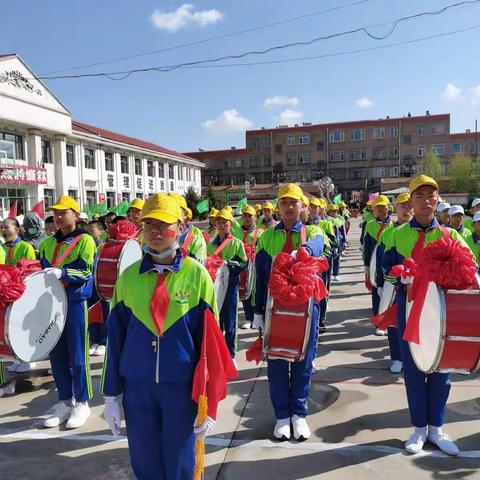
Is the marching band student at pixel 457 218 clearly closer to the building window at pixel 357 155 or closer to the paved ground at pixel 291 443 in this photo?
the paved ground at pixel 291 443

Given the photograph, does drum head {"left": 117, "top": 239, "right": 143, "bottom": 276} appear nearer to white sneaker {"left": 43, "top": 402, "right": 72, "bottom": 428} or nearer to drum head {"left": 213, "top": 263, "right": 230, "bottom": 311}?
drum head {"left": 213, "top": 263, "right": 230, "bottom": 311}

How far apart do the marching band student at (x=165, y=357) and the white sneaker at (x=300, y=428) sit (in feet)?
4.73

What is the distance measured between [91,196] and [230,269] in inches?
1058

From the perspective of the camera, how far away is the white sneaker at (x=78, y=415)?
160 inches

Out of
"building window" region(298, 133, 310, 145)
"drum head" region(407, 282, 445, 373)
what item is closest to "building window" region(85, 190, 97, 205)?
"drum head" region(407, 282, 445, 373)

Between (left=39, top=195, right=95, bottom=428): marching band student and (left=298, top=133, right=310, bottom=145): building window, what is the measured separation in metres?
61.0

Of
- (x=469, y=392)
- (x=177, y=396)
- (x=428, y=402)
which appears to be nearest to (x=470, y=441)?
(x=428, y=402)

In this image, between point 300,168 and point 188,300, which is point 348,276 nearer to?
point 188,300

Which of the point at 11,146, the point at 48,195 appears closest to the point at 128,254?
the point at 11,146

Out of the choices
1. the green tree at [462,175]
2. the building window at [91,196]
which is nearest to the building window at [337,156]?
the green tree at [462,175]

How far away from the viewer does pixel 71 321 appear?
13.8 ft

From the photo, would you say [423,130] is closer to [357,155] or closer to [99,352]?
[357,155]

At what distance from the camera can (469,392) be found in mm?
4641

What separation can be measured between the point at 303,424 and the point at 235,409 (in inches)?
32.4
